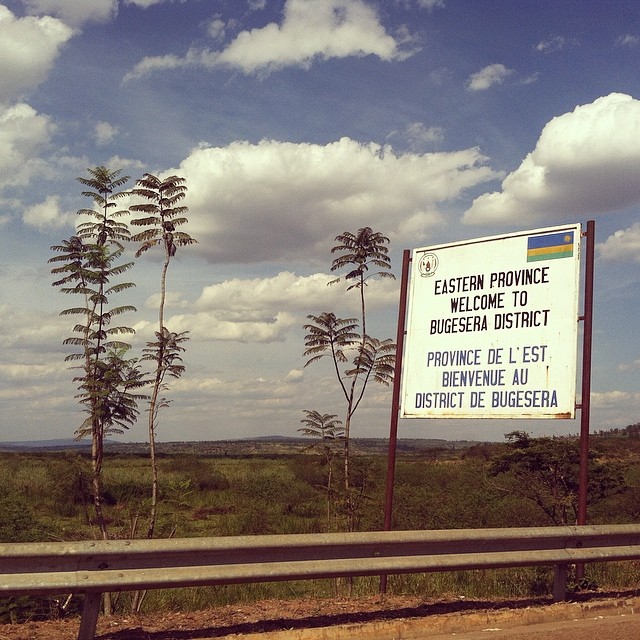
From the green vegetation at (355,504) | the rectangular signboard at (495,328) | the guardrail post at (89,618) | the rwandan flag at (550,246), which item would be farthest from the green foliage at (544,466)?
the guardrail post at (89,618)

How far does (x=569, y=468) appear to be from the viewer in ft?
59.1

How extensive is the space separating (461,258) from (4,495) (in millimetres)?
11576

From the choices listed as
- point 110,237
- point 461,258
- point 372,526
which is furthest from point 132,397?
point 372,526

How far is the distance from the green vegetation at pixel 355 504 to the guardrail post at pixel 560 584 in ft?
2.75

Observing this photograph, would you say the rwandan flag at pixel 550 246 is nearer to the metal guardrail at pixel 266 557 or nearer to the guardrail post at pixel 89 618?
the metal guardrail at pixel 266 557

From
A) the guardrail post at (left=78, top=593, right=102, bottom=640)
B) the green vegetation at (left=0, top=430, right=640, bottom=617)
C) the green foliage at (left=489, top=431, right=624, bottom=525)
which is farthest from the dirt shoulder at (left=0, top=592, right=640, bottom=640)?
the green foliage at (left=489, top=431, right=624, bottom=525)

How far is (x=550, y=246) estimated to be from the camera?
8.85 metres

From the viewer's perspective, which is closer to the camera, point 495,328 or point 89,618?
point 89,618

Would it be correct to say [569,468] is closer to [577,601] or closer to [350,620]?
[577,601]

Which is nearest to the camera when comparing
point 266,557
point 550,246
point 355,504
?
point 266,557

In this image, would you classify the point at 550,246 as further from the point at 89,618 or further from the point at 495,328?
the point at 89,618

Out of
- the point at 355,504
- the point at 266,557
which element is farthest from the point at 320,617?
Result: the point at 355,504

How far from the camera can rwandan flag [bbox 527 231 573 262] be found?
870 centimetres

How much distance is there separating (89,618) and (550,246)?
651cm
